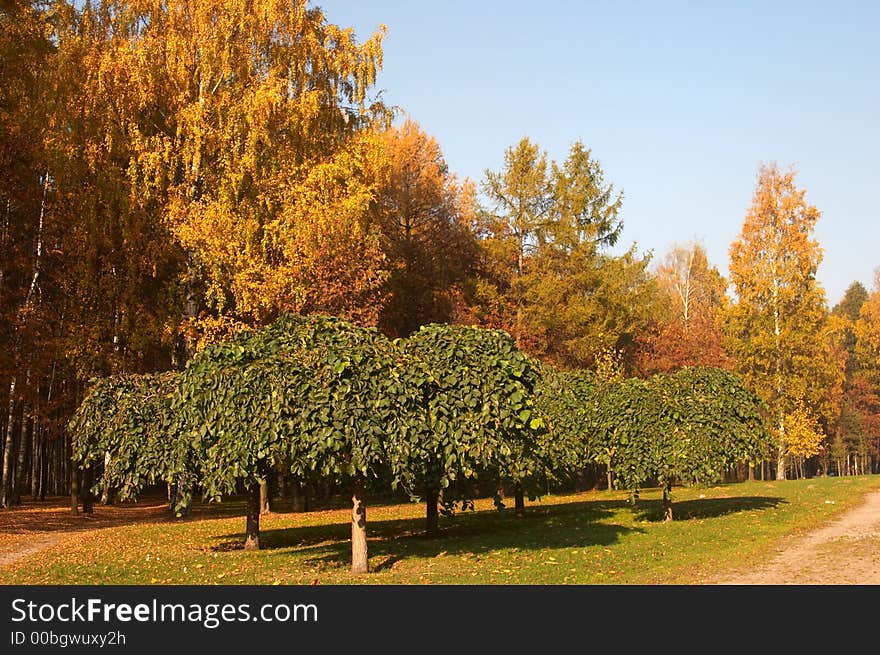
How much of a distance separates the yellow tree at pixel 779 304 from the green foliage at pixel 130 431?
101 feet

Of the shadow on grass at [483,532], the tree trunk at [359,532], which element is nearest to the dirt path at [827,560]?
the shadow on grass at [483,532]

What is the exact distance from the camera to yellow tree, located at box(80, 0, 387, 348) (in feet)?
76.8

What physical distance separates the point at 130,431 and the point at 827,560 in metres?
11.9

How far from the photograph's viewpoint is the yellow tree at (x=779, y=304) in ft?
130

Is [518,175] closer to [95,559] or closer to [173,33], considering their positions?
[173,33]

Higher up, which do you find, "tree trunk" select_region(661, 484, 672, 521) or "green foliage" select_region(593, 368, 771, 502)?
"green foliage" select_region(593, 368, 771, 502)

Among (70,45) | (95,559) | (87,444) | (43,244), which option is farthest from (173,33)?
(95,559)

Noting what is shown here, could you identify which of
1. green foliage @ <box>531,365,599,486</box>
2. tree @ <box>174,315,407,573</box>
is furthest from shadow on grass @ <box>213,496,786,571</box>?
tree @ <box>174,315,407,573</box>

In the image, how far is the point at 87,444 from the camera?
51.5 feet

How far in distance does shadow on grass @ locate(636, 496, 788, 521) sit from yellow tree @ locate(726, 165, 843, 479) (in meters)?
14.3

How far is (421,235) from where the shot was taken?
122 ft

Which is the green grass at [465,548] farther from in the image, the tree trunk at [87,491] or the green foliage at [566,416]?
the tree trunk at [87,491]

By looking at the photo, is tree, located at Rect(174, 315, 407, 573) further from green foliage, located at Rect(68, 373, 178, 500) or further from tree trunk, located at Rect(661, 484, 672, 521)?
tree trunk, located at Rect(661, 484, 672, 521)

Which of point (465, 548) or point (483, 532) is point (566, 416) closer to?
point (483, 532)
